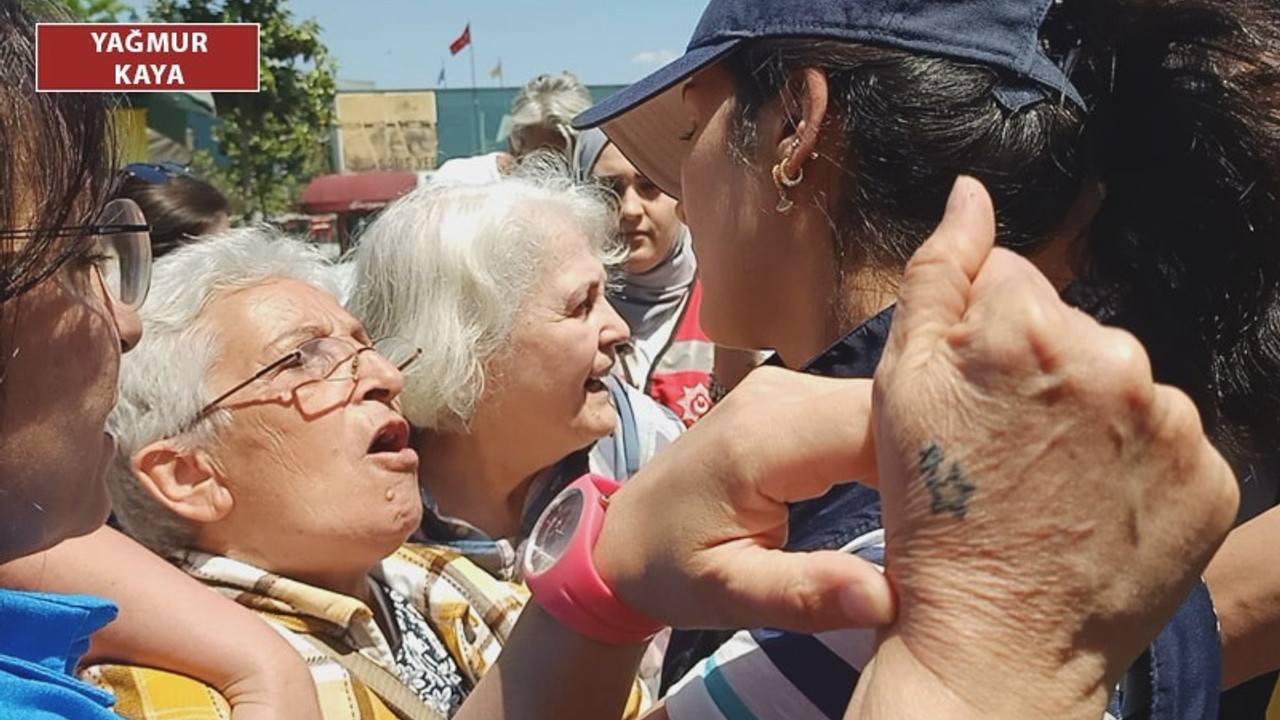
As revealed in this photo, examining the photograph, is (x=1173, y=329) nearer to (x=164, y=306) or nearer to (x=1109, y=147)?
(x=1109, y=147)

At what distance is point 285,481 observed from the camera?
2.14m

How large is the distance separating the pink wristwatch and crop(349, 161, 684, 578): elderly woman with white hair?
1.38m

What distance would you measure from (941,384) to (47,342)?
931mm

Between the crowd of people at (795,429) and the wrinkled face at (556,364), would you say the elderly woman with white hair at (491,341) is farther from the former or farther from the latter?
the crowd of people at (795,429)

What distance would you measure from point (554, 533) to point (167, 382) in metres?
1.19

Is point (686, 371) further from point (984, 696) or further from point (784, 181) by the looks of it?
point (984, 696)

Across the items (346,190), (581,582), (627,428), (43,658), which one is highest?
(581,582)

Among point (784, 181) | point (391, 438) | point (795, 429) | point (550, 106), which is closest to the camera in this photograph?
point (795, 429)

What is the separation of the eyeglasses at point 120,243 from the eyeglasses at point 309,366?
621 mm

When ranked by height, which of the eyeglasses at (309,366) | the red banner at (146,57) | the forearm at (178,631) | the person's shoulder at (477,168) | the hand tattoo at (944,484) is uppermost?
the red banner at (146,57)

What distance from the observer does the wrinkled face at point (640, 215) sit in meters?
4.04

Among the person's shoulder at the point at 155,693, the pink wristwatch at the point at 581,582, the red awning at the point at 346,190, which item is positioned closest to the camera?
the pink wristwatch at the point at 581,582

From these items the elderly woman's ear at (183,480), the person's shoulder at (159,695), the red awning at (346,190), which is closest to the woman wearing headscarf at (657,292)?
the elderly woman's ear at (183,480)

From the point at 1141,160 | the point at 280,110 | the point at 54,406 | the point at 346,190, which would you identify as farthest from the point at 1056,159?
the point at 346,190
